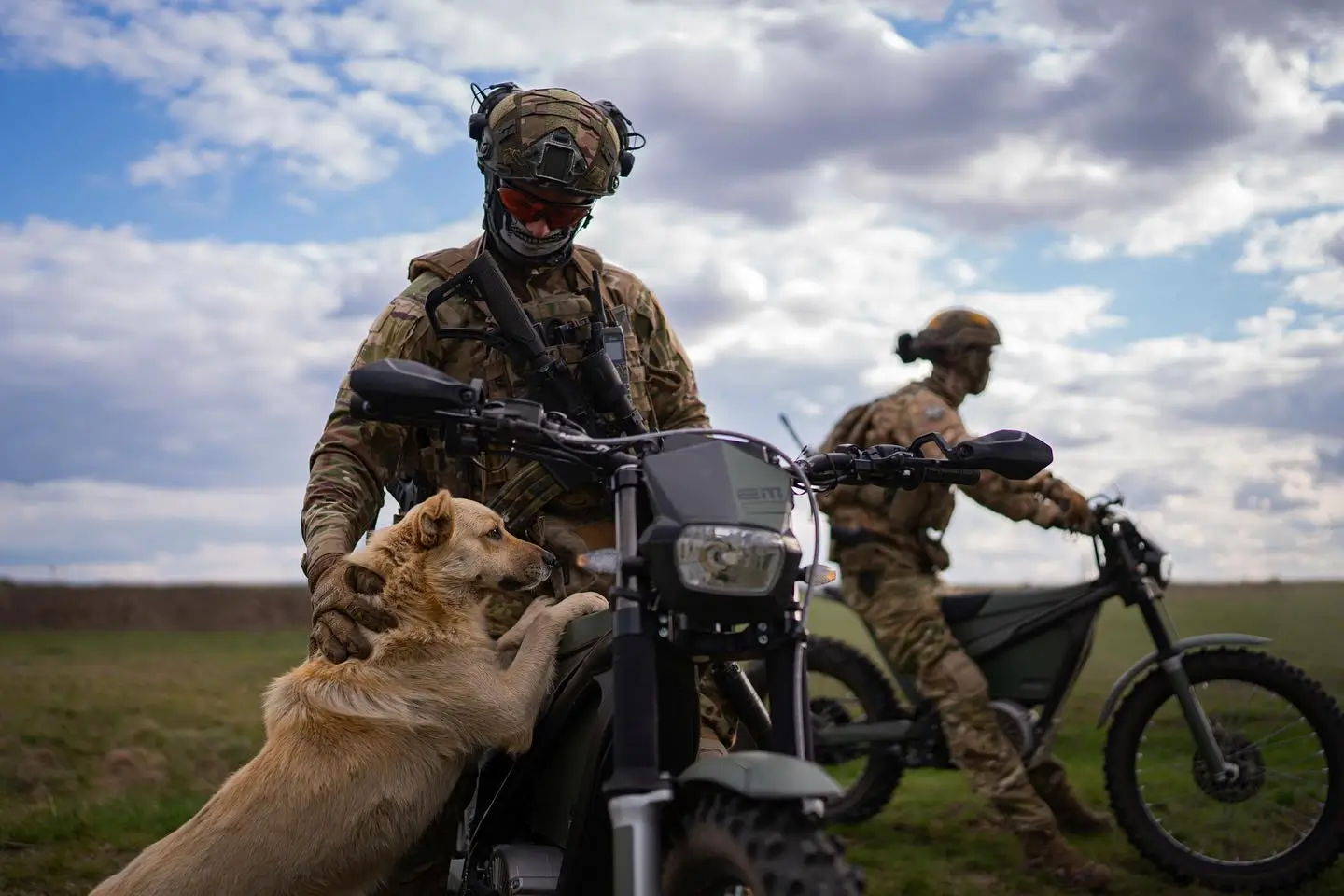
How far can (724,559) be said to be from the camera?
8.52 feet

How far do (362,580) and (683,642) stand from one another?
4.46 feet

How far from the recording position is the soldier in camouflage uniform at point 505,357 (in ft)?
13.5

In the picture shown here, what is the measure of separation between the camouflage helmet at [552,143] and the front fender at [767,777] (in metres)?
2.12

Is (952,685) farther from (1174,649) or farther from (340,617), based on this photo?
(340,617)

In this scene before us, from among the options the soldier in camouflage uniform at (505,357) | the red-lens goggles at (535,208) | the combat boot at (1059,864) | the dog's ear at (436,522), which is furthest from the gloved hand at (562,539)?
the combat boot at (1059,864)

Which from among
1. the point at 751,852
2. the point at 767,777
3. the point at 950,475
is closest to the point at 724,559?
the point at 767,777

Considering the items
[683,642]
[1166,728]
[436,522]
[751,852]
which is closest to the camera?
[751,852]

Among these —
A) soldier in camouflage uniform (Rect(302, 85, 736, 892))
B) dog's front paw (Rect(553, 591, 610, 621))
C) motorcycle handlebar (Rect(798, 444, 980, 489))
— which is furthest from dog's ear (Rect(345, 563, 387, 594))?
motorcycle handlebar (Rect(798, 444, 980, 489))

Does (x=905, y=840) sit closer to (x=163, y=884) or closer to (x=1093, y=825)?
(x=1093, y=825)

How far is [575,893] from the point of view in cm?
309

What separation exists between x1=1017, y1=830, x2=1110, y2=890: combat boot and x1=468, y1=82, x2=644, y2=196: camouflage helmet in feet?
15.0

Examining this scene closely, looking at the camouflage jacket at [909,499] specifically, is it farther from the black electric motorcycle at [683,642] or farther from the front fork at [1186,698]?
the black electric motorcycle at [683,642]

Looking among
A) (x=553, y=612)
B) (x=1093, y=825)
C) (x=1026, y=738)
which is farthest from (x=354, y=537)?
(x=1093, y=825)

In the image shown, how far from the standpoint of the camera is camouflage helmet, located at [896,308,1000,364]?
26.5ft
